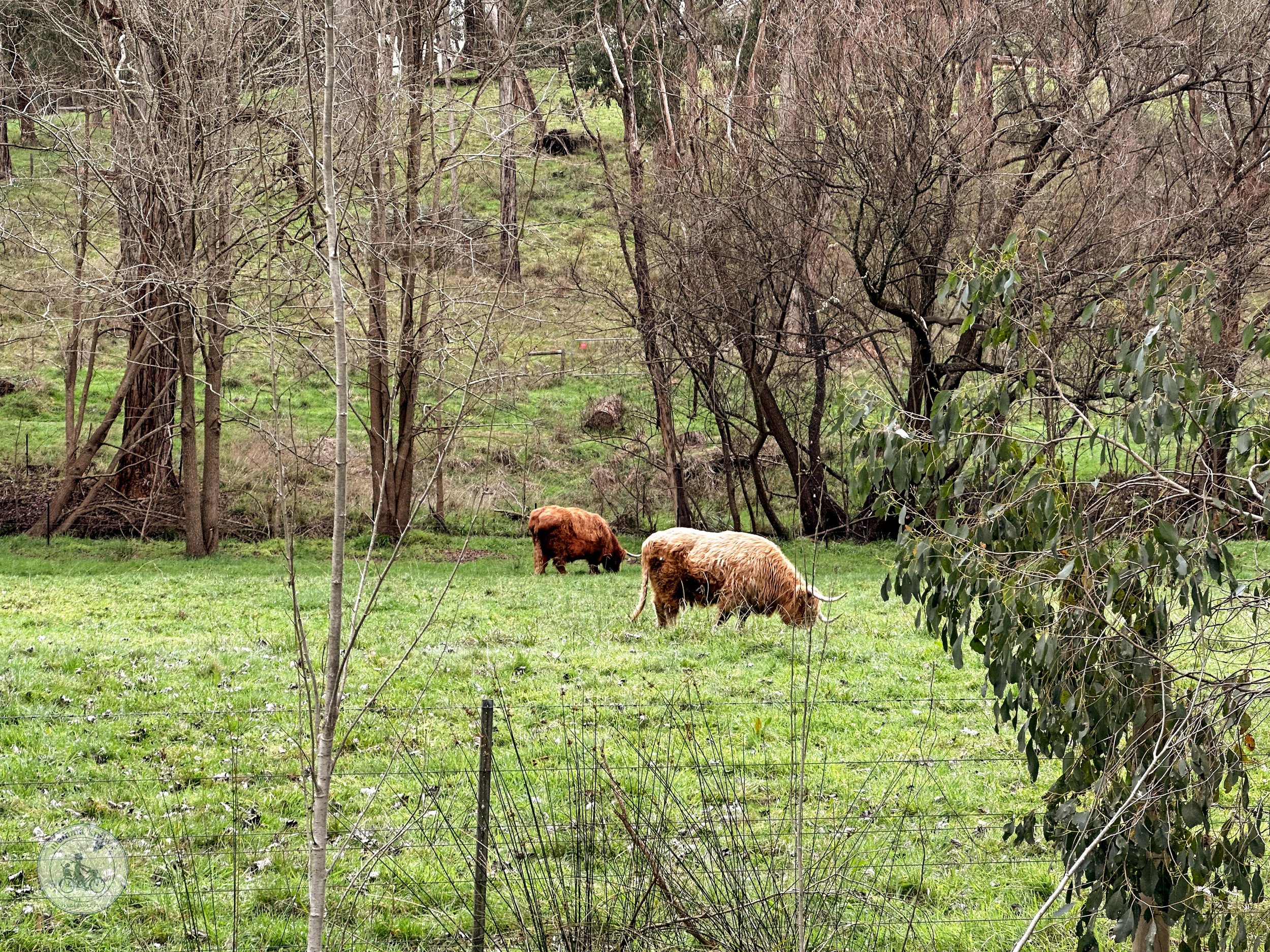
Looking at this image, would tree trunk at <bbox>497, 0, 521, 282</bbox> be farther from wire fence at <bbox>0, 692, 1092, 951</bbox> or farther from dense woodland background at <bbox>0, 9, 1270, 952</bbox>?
wire fence at <bbox>0, 692, 1092, 951</bbox>

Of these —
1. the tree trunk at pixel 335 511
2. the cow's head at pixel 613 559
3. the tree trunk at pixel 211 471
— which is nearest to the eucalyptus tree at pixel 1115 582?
the tree trunk at pixel 335 511

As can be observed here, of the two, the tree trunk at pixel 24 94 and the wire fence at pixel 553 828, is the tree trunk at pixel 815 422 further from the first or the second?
the tree trunk at pixel 24 94

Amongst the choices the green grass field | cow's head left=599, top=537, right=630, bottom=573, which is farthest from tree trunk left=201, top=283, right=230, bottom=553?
cow's head left=599, top=537, right=630, bottom=573

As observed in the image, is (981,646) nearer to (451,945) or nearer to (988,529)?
(988,529)

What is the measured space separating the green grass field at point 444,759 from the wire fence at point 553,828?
3cm

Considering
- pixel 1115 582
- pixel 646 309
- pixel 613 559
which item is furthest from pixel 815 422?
pixel 1115 582

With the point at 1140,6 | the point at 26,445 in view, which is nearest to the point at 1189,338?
the point at 1140,6

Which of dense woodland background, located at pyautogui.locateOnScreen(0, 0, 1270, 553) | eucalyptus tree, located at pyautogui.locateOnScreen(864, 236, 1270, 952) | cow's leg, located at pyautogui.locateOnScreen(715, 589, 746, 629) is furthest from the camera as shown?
dense woodland background, located at pyautogui.locateOnScreen(0, 0, 1270, 553)

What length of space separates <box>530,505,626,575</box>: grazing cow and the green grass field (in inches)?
181

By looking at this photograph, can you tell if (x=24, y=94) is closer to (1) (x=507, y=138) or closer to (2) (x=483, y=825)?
(1) (x=507, y=138)

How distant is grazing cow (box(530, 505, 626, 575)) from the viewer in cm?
1981

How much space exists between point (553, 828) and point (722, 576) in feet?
22.3

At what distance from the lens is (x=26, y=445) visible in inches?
985

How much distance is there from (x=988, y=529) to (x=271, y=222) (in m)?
15.9
